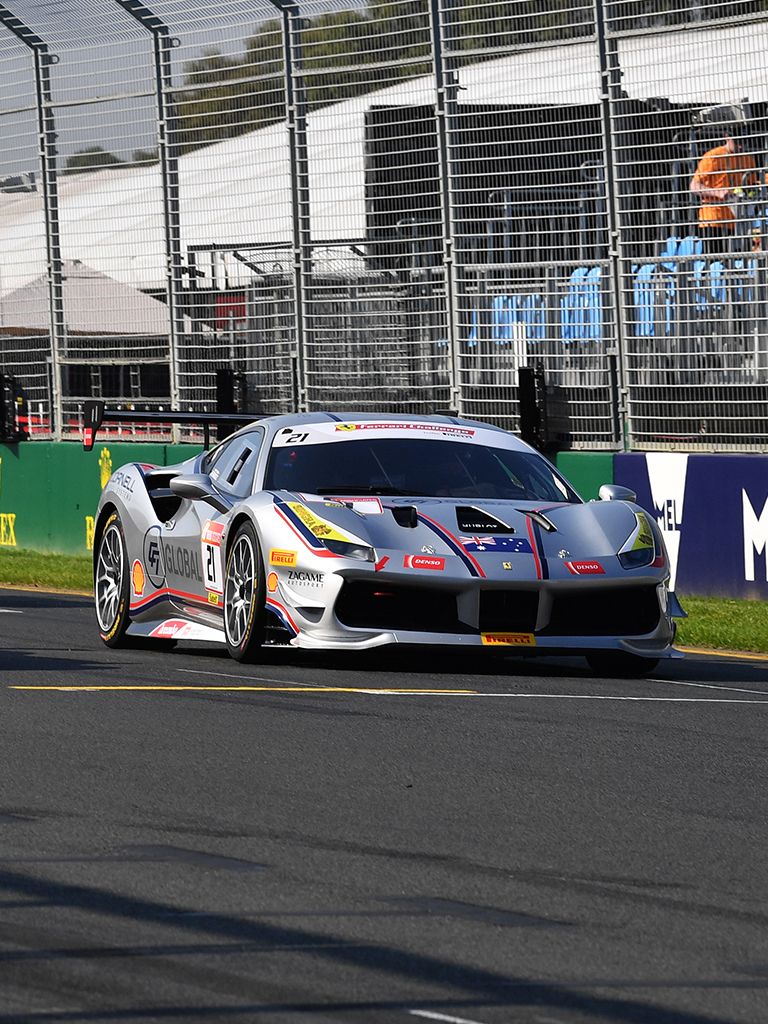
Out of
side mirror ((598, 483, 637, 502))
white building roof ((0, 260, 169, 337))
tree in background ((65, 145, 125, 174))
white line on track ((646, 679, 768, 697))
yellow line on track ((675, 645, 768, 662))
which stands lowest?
yellow line on track ((675, 645, 768, 662))

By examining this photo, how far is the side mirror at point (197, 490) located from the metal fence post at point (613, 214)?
6.03 m

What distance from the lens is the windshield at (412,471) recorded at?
10.3 m

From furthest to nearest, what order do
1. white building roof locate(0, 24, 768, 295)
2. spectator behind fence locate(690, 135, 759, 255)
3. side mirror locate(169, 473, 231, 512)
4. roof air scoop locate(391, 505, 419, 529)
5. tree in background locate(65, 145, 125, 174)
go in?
tree in background locate(65, 145, 125, 174), white building roof locate(0, 24, 768, 295), spectator behind fence locate(690, 135, 759, 255), side mirror locate(169, 473, 231, 512), roof air scoop locate(391, 505, 419, 529)

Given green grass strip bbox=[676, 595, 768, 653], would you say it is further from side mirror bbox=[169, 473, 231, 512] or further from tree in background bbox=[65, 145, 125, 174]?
tree in background bbox=[65, 145, 125, 174]

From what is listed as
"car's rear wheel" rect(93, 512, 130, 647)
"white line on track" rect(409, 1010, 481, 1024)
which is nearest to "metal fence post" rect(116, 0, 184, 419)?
"car's rear wheel" rect(93, 512, 130, 647)

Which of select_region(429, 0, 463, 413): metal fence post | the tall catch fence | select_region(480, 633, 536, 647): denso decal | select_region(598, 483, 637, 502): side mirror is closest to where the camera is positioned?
select_region(480, 633, 536, 647): denso decal

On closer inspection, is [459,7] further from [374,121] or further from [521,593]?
[521,593]

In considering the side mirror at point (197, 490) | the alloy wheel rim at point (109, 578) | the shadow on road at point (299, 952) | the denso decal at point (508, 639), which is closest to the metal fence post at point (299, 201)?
the alloy wheel rim at point (109, 578)

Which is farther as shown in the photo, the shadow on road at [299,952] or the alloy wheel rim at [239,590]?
the alloy wheel rim at [239,590]

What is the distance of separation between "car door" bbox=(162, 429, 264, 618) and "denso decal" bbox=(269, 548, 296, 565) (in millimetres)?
679

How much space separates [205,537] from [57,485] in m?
10.7

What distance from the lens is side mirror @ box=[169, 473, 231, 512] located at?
10.6 metres

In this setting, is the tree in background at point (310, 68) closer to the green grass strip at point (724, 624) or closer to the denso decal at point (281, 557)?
the green grass strip at point (724, 624)

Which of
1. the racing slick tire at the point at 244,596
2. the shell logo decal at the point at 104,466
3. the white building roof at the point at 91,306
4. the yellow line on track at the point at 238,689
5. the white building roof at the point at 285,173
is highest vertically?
the white building roof at the point at 285,173
